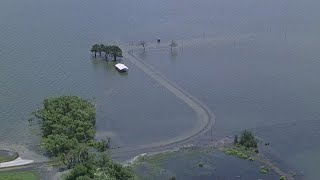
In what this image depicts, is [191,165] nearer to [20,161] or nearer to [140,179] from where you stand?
[140,179]

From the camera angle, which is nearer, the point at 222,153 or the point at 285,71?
the point at 222,153

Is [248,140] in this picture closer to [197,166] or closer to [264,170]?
[264,170]

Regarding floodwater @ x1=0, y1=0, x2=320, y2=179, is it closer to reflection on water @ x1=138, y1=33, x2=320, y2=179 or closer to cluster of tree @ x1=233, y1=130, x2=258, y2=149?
reflection on water @ x1=138, y1=33, x2=320, y2=179

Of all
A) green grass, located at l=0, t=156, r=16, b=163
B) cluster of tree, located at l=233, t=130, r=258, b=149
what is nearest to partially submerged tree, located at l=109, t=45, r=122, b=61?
cluster of tree, located at l=233, t=130, r=258, b=149

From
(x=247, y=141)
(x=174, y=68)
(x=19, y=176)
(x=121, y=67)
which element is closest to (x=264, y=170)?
(x=247, y=141)

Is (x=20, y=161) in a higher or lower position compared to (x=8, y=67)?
lower

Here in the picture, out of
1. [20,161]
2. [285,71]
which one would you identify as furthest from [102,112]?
[285,71]
